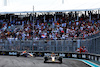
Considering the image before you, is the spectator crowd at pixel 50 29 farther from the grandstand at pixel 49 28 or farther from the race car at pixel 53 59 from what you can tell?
the race car at pixel 53 59

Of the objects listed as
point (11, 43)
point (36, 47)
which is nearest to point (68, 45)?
point (36, 47)

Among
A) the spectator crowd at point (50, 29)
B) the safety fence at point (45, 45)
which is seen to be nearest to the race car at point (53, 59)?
the safety fence at point (45, 45)

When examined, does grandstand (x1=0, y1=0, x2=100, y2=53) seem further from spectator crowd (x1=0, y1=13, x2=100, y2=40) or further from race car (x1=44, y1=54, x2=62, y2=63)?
race car (x1=44, y1=54, x2=62, y2=63)

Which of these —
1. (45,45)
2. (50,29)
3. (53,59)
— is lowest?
(53,59)

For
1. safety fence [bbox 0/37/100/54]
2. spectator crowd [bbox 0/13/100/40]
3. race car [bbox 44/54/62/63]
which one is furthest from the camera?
spectator crowd [bbox 0/13/100/40]

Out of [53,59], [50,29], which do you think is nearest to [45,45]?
[50,29]

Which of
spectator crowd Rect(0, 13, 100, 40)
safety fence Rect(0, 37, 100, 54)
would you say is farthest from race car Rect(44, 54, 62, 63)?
spectator crowd Rect(0, 13, 100, 40)

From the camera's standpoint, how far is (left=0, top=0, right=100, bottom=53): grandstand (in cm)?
2639

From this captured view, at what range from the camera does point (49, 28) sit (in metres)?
32.2

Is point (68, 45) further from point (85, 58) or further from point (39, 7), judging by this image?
point (39, 7)

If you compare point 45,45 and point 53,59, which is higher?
point 45,45

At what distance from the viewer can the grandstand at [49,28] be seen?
26.4 metres

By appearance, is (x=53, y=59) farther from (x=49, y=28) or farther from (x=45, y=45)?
(x=49, y=28)

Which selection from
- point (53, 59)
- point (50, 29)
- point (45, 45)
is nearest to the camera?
point (53, 59)
